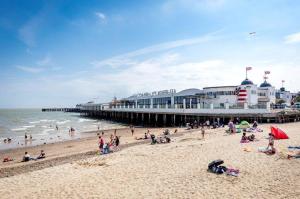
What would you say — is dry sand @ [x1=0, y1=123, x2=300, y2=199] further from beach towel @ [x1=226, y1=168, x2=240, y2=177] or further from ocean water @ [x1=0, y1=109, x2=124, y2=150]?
ocean water @ [x1=0, y1=109, x2=124, y2=150]

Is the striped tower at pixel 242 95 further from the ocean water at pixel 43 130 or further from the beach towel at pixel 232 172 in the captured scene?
the beach towel at pixel 232 172

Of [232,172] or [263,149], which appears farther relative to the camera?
[263,149]

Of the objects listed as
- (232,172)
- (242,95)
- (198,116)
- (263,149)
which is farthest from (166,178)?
(242,95)

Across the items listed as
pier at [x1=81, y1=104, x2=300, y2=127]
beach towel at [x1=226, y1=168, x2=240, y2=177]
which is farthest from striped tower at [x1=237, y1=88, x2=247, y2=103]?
beach towel at [x1=226, y1=168, x2=240, y2=177]

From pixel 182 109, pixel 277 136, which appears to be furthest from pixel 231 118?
pixel 277 136

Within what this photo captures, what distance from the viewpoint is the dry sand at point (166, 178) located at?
9.43 meters

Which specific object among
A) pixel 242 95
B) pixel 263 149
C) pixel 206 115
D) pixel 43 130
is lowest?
pixel 43 130

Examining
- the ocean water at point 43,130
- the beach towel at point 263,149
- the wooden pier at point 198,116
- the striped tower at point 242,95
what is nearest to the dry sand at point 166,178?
the beach towel at point 263,149

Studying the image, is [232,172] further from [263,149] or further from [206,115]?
[206,115]

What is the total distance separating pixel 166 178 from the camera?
1099 centimetres

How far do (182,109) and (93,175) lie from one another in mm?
27605

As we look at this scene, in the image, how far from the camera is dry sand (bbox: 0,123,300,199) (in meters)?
9.43

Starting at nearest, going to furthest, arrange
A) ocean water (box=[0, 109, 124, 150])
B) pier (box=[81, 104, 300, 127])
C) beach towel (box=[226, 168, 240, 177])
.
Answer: beach towel (box=[226, 168, 240, 177])
pier (box=[81, 104, 300, 127])
ocean water (box=[0, 109, 124, 150])

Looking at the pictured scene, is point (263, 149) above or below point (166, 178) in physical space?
above
